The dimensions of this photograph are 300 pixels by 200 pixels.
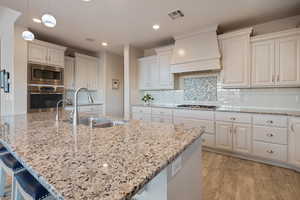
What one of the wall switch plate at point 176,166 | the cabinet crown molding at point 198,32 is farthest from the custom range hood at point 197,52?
the wall switch plate at point 176,166

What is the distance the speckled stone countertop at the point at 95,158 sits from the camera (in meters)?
0.50

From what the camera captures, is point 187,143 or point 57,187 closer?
point 57,187

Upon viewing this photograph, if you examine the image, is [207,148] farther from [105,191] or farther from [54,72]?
[54,72]

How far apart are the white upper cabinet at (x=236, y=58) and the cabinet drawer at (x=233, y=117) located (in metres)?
0.62

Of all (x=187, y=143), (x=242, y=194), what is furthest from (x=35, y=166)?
(x=242, y=194)

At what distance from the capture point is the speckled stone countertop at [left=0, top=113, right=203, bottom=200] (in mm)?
496

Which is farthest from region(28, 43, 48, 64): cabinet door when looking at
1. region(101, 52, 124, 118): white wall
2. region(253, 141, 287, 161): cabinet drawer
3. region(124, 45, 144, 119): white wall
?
region(253, 141, 287, 161): cabinet drawer

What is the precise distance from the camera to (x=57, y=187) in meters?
0.50

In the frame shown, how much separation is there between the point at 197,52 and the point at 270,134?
208 centimetres

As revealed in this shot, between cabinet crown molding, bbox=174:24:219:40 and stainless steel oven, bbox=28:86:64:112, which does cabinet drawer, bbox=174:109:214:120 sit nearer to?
cabinet crown molding, bbox=174:24:219:40

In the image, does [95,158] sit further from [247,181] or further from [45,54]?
[45,54]

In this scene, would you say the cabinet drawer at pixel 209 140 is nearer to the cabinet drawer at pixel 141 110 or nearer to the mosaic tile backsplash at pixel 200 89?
the mosaic tile backsplash at pixel 200 89

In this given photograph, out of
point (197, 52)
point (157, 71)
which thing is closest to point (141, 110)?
point (157, 71)

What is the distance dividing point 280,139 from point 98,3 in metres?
3.64
